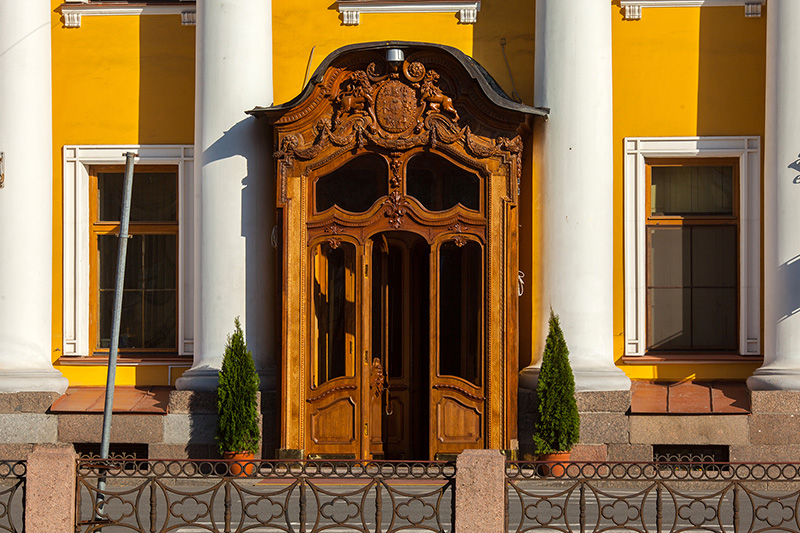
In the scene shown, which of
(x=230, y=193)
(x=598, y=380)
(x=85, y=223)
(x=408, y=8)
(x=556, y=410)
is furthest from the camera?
(x=85, y=223)

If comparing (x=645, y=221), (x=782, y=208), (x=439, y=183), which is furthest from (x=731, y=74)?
A: (x=439, y=183)

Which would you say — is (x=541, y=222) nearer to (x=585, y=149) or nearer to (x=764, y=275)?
(x=585, y=149)

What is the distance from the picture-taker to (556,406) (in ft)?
47.3

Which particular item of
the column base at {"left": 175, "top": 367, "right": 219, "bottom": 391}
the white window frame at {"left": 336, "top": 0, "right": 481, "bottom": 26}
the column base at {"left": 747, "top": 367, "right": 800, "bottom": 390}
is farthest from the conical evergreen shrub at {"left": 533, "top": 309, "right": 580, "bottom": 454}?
the white window frame at {"left": 336, "top": 0, "right": 481, "bottom": 26}

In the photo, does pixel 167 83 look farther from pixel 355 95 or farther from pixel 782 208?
pixel 782 208

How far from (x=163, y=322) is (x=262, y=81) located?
3.36m

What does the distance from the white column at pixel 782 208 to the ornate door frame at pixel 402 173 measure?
9.46 ft

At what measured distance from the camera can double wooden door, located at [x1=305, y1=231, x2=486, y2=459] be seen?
14805 mm

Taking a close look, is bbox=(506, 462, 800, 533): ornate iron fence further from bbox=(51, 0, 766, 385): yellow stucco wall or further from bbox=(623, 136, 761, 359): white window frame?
bbox=(51, 0, 766, 385): yellow stucco wall

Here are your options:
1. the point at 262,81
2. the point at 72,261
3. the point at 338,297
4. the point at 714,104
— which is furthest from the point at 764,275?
the point at 72,261

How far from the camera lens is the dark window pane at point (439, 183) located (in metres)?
15.0

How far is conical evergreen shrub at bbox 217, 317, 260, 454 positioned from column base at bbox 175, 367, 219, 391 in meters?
0.42

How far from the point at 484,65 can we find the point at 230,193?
351 centimetres

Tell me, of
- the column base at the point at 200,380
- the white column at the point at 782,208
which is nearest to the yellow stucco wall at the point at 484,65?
the white column at the point at 782,208
